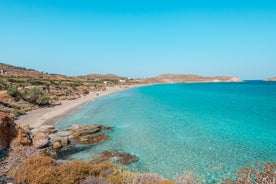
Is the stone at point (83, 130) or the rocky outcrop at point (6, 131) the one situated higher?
the rocky outcrop at point (6, 131)

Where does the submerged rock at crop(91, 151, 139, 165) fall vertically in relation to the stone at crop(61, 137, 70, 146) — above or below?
below

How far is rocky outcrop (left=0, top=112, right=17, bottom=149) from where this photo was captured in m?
12.9

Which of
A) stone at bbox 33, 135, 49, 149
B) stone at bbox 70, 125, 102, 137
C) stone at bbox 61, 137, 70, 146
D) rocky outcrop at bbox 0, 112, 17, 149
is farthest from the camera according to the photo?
stone at bbox 70, 125, 102, 137

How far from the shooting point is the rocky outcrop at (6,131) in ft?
42.3

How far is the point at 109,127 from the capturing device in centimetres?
2241

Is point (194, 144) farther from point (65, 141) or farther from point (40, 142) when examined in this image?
point (40, 142)

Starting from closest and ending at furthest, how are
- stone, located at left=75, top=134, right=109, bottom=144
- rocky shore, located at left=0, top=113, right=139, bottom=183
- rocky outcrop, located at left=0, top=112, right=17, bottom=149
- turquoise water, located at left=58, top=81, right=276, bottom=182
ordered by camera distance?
rocky shore, located at left=0, top=113, right=139, bottom=183 < turquoise water, located at left=58, top=81, right=276, bottom=182 < rocky outcrop, located at left=0, top=112, right=17, bottom=149 < stone, located at left=75, top=134, right=109, bottom=144

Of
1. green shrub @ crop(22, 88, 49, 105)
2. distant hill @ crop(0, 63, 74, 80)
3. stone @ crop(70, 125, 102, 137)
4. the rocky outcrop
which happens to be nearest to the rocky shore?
the rocky outcrop

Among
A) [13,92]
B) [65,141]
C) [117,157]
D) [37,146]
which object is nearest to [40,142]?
[37,146]

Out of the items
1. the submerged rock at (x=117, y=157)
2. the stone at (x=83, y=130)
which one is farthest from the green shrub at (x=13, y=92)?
the submerged rock at (x=117, y=157)

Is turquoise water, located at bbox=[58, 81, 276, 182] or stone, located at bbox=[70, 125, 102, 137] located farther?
stone, located at bbox=[70, 125, 102, 137]

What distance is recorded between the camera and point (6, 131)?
13.6 meters

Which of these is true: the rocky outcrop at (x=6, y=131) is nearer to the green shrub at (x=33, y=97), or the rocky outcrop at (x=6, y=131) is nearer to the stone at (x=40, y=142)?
the stone at (x=40, y=142)

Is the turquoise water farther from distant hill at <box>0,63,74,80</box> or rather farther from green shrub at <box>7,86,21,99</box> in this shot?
distant hill at <box>0,63,74,80</box>
